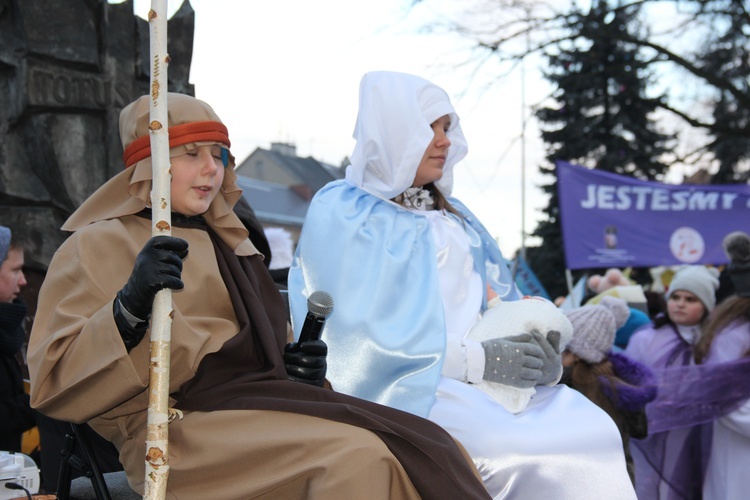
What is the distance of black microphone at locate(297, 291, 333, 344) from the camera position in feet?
8.79

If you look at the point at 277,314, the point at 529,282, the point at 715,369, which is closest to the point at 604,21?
the point at 529,282

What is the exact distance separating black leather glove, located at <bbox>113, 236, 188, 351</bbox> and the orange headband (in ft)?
1.85

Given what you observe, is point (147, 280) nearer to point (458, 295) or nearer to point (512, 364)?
point (512, 364)

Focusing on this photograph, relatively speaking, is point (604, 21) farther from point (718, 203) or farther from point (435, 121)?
point (435, 121)

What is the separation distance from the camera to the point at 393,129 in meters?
3.69

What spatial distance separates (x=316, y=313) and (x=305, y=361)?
20cm

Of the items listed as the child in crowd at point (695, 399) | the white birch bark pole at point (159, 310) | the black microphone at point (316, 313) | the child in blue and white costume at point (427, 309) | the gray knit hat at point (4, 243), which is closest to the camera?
the white birch bark pole at point (159, 310)

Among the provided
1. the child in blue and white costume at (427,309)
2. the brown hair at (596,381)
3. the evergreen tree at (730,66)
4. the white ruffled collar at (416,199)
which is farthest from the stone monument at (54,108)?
the evergreen tree at (730,66)

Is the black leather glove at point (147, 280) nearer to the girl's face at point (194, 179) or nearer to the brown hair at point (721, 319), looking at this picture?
the girl's face at point (194, 179)

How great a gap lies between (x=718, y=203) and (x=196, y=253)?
6.83 metres

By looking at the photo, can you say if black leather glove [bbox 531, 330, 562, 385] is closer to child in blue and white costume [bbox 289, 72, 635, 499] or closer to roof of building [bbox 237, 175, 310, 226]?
child in blue and white costume [bbox 289, 72, 635, 499]

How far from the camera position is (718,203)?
854 centimetres

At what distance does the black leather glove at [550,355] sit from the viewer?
11.2 ft

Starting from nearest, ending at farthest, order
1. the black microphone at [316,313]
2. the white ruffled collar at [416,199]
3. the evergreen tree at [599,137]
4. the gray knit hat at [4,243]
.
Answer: the black microphone at [316,313] < the white ruffled collar at [416,199] < the gray knit hat at [4,243] < the evergreen tree at [599,137]
